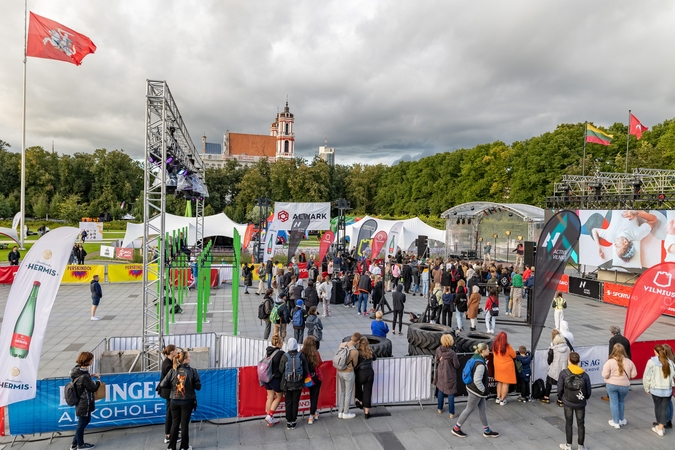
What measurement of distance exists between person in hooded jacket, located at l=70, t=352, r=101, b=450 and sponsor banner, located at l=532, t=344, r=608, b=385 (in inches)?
285

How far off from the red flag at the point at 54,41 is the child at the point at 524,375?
18.5 meters

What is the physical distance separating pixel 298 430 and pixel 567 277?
18.3m

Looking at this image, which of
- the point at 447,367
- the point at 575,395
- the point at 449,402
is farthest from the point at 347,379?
the point at 575,395

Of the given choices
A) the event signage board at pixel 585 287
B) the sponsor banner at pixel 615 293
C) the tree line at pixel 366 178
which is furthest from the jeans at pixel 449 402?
the tree line at pixel 366 178

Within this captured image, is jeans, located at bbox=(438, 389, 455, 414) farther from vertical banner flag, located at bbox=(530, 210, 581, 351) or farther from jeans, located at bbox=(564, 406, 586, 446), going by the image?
vertical banner flag, located at bbox=(530, 210, 581, 351)

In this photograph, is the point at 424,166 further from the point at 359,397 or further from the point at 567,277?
the point at 359,397

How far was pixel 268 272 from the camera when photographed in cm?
1727

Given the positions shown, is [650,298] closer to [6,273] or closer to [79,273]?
[79,273]

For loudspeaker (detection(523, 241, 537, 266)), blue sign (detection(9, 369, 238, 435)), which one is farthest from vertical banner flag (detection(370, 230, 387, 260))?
blue sign (detection(9, 369, 238, 435))

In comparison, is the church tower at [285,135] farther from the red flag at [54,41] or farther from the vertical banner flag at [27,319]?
the vertical banner flag at [27,319]

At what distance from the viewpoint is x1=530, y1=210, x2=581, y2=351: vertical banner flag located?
7.64 metres

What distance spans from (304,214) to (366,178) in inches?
2025

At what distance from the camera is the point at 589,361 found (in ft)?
26.5

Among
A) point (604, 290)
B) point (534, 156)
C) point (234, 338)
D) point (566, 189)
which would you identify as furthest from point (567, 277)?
point (534, 156)
